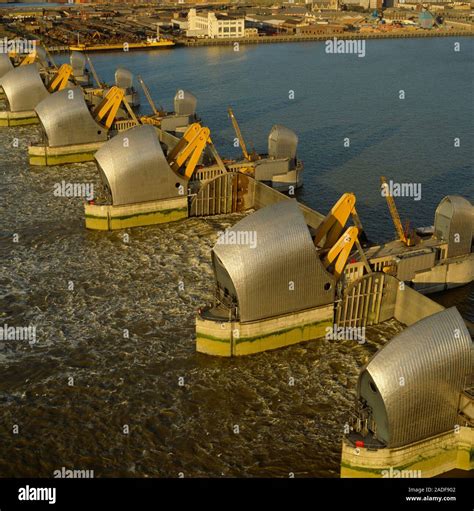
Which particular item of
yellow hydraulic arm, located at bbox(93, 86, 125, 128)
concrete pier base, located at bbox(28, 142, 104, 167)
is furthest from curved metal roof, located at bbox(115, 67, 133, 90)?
concrete pier base, located at bbox(28, 142, 104, 167)

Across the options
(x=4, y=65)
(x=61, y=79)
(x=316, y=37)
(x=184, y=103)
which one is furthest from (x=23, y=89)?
(x=316, y=37)

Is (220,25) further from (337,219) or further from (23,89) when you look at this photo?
(337,219)

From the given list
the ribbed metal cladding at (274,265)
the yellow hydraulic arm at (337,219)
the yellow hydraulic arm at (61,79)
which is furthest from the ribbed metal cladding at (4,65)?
the ribbed metal cladding at (274,265)

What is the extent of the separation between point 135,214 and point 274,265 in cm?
1540

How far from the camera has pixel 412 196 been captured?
43688 millimetres

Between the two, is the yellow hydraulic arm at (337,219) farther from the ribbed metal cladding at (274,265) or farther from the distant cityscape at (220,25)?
the distant cityscape at (220,25)

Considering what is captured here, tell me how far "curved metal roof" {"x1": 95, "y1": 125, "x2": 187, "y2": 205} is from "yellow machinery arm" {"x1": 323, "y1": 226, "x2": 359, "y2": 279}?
14165 mm

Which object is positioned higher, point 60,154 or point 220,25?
point 220,25

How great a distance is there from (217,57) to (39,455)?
95.1m

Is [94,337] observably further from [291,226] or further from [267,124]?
[267,124]

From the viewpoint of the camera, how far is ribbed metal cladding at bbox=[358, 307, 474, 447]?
19.8 m

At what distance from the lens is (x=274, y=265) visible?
26219 mm

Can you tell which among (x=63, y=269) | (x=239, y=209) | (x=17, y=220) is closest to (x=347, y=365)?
(x=63, y=269)

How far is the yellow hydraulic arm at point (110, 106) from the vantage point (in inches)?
2101
